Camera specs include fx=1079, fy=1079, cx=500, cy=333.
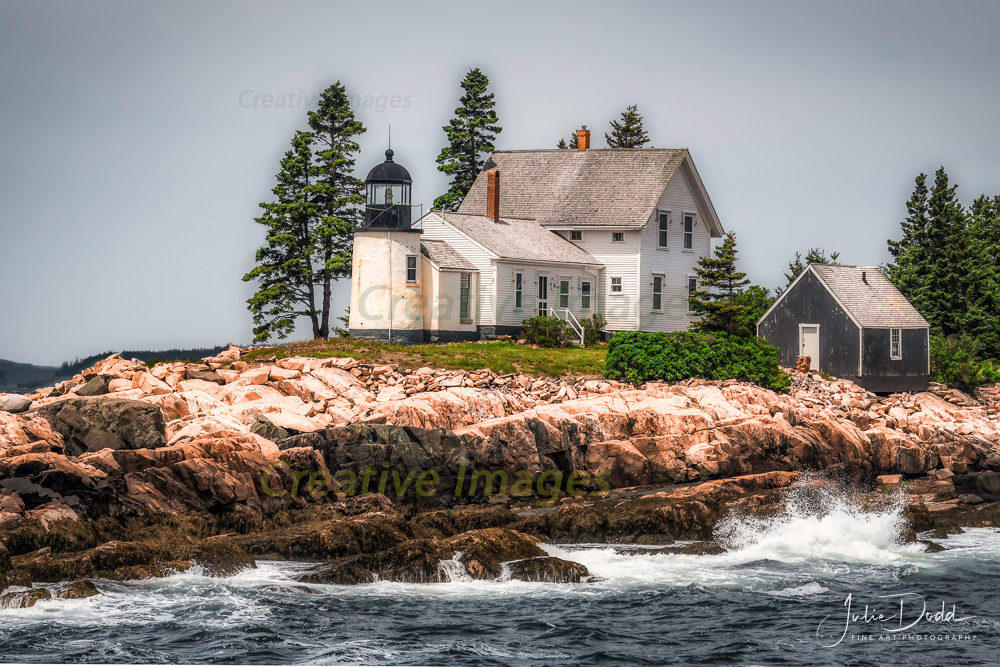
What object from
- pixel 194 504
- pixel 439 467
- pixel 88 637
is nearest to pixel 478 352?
pixel 439 467

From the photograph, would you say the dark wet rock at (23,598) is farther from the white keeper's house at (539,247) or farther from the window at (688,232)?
the window at (688,232)

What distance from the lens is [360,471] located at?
23.4 metres

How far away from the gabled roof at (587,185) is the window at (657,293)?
275 cm

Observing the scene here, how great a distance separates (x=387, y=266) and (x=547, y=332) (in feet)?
20.9

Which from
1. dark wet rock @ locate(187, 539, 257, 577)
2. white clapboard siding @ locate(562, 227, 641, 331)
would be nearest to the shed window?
white clapboard siding @ locate(562, 227, 641, 331)

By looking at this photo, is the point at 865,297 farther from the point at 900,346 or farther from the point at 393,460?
the point at 393,460

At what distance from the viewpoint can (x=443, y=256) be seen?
39.2m

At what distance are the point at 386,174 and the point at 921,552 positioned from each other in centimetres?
2295

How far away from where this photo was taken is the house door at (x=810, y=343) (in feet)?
128

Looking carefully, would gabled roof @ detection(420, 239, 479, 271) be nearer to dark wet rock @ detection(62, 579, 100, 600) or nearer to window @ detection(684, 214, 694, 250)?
window @ detection(684, 214, 694, 250)

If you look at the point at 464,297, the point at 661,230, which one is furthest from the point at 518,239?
the point at 661,230

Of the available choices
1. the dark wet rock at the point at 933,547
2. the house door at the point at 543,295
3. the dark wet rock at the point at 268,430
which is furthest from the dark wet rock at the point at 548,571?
the house door at the point at 543,295

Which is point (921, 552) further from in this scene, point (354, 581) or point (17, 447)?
point (17, 447)

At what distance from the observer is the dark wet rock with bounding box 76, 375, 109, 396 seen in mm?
27953
